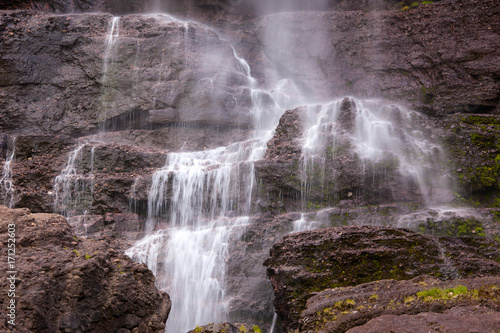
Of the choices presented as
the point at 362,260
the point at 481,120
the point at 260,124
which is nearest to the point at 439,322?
the point at 362,260

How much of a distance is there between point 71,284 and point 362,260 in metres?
6.40

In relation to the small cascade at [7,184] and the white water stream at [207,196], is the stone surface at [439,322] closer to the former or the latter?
the white water stream at [207,196]

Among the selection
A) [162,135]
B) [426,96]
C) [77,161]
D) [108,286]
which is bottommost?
[108,286]

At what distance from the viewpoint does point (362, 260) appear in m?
9.96

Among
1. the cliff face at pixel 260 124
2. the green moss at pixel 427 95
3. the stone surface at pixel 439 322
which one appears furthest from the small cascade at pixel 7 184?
the green moss at pixel 427 95

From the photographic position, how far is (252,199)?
14.5 meters

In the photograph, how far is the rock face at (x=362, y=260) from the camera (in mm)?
9727

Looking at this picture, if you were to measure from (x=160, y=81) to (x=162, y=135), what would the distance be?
2756 mm

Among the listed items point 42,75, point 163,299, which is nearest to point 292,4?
point 42,75

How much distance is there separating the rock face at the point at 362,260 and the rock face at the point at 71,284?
9.82 ft

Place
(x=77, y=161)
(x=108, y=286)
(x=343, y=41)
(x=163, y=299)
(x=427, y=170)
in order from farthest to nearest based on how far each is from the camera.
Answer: (x=343, y=41) → (x=77, y=161) → (x=427, y=170) → (x=163, y=299) → (x=108, y=286)

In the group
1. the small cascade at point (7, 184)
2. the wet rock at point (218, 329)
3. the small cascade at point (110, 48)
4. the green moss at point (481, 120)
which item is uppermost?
the small cascade at point (110, 48)

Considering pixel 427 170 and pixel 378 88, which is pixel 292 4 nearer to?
pixel 378 88

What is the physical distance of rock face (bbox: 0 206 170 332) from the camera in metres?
7.06
